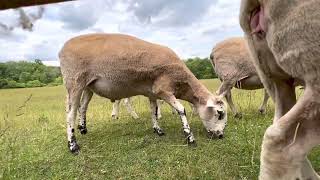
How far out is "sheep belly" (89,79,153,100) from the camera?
967cm

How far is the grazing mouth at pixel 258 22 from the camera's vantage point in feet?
11.3

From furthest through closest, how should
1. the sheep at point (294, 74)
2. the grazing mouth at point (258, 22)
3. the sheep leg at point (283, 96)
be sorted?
the sheep leg at point (283, 96) < the grazing mouth at point (258, 22) < the sheep at point (294, 74)

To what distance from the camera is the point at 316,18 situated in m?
3.05

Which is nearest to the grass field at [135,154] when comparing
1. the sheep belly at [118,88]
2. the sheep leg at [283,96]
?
the sheep belly at [118,88]

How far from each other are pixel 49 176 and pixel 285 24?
474cm

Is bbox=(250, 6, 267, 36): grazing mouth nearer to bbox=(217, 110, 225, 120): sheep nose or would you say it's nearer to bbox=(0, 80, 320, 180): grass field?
bbox=(0, 80, 320, 180): grass field

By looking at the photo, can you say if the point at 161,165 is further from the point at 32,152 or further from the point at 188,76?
the point at 188,76

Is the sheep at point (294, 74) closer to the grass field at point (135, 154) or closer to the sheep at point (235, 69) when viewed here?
the grass field at point (135, 154)

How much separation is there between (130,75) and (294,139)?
6631mm

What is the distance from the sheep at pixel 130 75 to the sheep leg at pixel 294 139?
601 cm

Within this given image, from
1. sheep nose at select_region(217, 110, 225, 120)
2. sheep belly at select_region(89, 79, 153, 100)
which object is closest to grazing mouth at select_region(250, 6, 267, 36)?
sheep nose at select_region(217, 110, 225, 120)

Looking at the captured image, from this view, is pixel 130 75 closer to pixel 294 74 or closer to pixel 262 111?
pixel 262 111

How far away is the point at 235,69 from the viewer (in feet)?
39.7

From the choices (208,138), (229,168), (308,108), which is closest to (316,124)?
(308,108)
